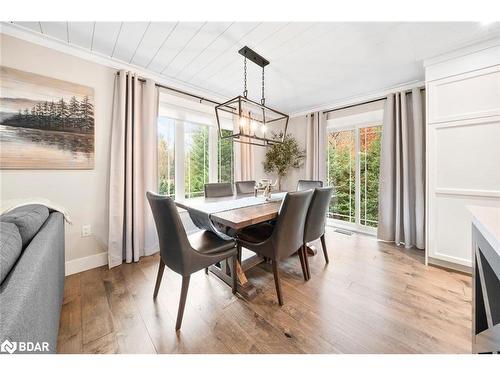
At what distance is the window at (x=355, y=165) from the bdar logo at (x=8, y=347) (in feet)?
13.0

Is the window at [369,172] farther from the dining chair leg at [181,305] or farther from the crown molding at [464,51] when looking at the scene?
the dining chair leg at [181,305]

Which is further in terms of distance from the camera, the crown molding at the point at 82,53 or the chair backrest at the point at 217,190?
the chair backrest at the point at 217,190

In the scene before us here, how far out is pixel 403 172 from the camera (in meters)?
2.79

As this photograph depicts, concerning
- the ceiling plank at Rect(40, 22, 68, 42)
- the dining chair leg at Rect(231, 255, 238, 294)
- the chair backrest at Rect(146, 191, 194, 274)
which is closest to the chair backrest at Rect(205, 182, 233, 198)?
the dining chair leg at Rect(231, 255, 238, 294)

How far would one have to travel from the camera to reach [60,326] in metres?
1.36

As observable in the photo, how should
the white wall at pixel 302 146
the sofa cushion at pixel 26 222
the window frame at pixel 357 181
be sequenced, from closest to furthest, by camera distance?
the sofa cushion at pixel 26 222 < the window frame at pixel 357 181 < the white wall at pixel 302 146

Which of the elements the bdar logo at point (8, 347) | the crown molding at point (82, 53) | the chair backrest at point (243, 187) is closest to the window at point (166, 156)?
the crown molding at point (82, 53)

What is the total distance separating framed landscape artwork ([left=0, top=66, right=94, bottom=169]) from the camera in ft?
5.62

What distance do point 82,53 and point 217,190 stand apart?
2061 millimetres

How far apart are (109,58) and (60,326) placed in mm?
2559

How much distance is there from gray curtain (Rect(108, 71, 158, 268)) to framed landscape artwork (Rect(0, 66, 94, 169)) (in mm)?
272

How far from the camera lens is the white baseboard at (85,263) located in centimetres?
205

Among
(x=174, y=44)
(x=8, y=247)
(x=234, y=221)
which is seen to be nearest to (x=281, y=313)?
(x=234, y=221)

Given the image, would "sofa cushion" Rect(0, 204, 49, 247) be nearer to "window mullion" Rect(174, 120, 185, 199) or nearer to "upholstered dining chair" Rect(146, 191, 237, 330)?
"upholstered dining chair" Rect(146, 191, 237, 330)
